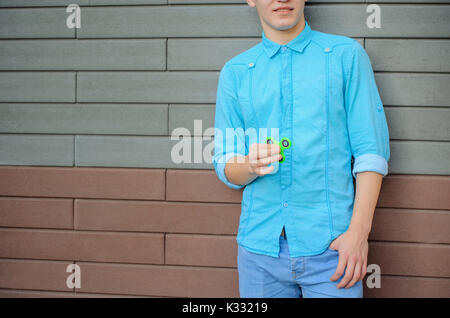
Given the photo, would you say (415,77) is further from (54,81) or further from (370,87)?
(54,81)

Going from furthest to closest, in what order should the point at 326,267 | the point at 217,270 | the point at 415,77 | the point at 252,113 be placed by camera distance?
the point at 217,270 < the point at 415,77 < the point at 252,113 < the point at 326,267

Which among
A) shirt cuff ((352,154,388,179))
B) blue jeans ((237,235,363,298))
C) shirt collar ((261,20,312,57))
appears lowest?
blue jeans ((237,235,363,298))

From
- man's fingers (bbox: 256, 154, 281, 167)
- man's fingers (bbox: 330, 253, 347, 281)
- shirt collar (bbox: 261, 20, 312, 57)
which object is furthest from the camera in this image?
shirt collar (bbox: 261, 20, 312, 57)

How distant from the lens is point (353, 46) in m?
1.48

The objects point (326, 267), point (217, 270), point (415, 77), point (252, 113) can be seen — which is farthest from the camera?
Answer: point (217, 270)

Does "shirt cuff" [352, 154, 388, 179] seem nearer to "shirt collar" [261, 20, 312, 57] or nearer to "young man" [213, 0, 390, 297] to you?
"young man" [213, 0, 390, 297]

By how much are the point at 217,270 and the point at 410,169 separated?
3.80ft

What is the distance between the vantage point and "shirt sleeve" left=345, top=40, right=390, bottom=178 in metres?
1.35

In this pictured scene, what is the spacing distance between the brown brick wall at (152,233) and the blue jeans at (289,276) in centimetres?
42

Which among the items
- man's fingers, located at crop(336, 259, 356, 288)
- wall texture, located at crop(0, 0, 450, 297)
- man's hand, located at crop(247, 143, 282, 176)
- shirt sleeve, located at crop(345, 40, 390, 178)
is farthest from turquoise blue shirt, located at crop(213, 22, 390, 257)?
wall texture, located at crop(0, 0, 450, 297)

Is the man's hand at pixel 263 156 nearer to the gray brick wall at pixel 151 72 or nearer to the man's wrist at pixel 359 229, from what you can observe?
the man's wrist at pixel 359 229

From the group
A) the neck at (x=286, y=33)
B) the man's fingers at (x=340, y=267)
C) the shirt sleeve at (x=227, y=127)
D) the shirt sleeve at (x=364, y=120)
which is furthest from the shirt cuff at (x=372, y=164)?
the neck at (x=286, y=33)

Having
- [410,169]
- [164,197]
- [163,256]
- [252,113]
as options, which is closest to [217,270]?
[163,256]

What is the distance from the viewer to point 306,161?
146 cm
